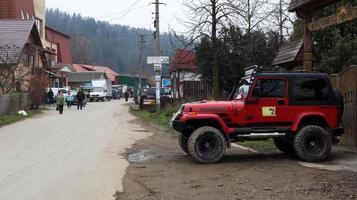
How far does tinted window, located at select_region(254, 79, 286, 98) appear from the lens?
13.3 m

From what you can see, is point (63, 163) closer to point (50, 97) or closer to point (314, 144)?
point (314, 144)

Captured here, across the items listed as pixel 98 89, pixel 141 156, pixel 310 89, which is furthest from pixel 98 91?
pixel 310 89

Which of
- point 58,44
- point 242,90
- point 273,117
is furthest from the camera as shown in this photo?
point 58,44

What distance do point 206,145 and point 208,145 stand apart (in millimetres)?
46

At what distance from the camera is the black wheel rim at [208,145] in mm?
13250

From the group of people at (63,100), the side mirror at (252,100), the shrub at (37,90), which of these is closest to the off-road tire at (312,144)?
the side mirror at (252,100)

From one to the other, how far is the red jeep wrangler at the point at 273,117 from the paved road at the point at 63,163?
194 centimetres

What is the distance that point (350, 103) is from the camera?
49.6 feet

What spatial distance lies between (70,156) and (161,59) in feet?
58.1

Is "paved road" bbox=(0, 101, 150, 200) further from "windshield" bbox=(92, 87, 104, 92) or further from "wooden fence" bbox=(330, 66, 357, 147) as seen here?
"windshield" bbox=(92, 87, 104, 92)

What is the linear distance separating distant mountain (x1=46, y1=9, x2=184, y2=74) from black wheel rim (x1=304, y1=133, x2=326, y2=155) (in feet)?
102

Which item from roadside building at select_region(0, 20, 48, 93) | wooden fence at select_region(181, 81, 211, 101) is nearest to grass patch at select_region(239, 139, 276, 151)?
wooden fence at select_region(181, 81, 211, 101)

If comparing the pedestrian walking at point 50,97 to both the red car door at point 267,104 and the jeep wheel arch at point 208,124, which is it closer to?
the jeep wheel arch at point 208,124

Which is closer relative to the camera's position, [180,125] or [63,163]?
[180,125]
